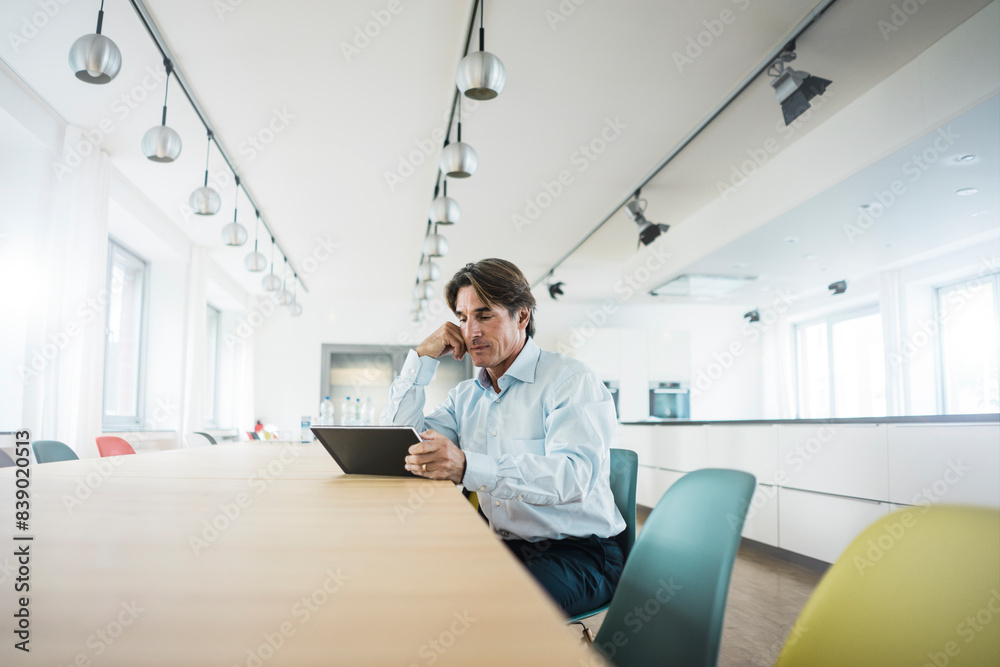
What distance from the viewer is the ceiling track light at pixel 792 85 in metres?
3.09

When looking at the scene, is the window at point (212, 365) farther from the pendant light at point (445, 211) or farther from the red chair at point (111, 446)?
the pendant light at point (445, 211)

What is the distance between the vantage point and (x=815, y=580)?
310 centimetres

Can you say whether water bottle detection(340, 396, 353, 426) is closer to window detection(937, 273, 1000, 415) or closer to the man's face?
window detection(937, 273, 1000, 415)

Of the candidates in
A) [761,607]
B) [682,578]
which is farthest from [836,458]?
[682,578]

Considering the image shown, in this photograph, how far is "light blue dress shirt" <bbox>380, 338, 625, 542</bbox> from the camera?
4.02 feet

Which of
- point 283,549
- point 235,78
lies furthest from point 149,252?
point 283,549

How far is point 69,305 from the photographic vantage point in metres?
3.91

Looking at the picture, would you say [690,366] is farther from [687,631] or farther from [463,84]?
[687,631]

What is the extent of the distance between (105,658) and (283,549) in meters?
0.29

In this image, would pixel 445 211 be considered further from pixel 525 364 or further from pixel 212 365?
pixel 212 365

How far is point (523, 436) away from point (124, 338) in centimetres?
563

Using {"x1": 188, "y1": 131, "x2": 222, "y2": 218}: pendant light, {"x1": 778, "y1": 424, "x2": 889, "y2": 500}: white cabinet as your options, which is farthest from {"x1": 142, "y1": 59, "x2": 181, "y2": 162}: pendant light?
{"x1": 778, "y1": 424, "x2": 889, "y2": 500}: white cabinet

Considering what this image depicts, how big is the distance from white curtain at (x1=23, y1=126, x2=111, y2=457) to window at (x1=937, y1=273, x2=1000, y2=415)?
6.75 meters

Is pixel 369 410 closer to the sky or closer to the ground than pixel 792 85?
closer to the ground
